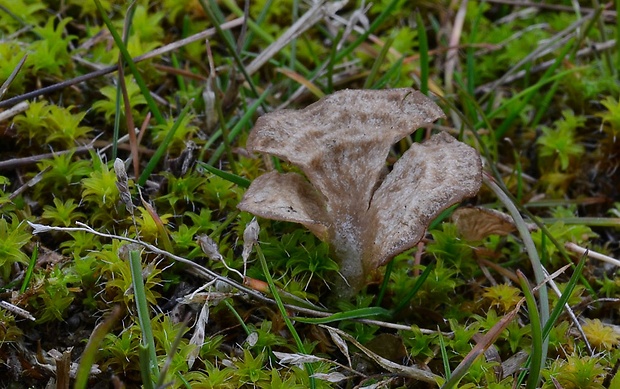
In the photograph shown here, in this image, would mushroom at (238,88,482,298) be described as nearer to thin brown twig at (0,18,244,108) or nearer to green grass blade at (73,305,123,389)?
green grass blade at (73,305,123,389)

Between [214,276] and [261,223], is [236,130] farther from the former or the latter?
[214,276]

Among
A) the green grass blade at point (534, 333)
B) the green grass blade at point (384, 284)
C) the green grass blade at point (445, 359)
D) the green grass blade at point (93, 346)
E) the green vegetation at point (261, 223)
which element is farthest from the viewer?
the green grass blade at point (384, 284)

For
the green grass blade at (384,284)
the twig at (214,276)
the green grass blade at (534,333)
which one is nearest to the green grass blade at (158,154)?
the twig at (214,276)

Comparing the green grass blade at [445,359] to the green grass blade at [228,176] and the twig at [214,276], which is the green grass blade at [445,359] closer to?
the twig at [214,276]

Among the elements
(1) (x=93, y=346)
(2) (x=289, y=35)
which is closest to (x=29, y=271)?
(1) (x=93, y=346)

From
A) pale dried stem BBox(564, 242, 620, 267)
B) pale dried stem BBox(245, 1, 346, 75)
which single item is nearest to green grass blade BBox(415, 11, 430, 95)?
pale dried stem BBox(245, 1, 346, 75)

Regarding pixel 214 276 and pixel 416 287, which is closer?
pixel 214 276

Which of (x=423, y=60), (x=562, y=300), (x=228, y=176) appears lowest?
(x=562, y=300)

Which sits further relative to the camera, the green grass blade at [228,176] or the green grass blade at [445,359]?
the green grass blade at [228,176]
